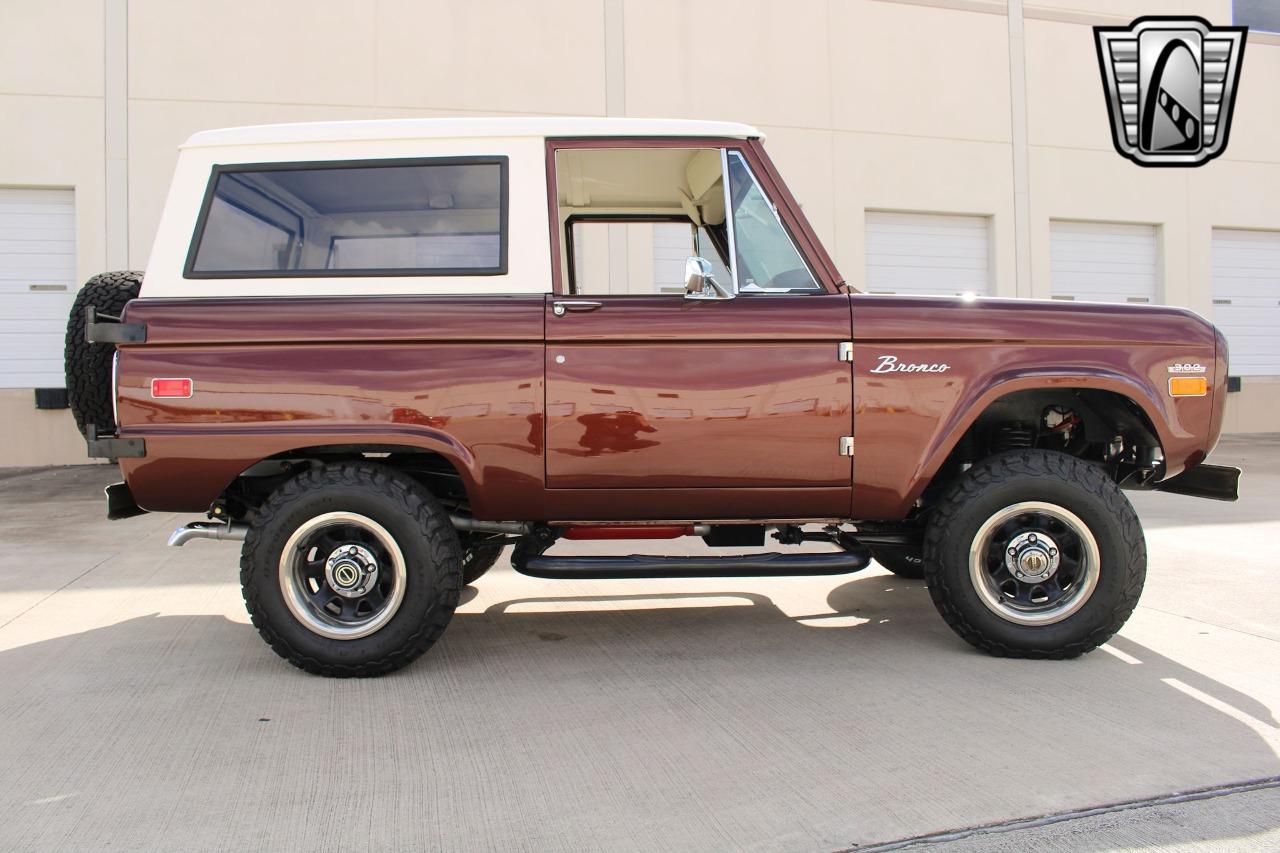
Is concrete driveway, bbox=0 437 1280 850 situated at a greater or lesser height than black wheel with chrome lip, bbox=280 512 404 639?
lesser

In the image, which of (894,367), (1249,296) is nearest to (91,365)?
(894,367)

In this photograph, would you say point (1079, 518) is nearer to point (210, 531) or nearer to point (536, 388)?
point (536, 388)

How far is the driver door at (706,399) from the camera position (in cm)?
361

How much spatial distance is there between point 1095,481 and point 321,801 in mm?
3065

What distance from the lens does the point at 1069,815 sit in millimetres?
2432

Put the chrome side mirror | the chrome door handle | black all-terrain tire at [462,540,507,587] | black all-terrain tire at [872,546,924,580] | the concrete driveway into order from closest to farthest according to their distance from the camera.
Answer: the concrete driveway, the chrome side mirror, the chrome door handle, black all-terrain tire at [462,540,507,587], black all-terrain tire at [872,546,924,580]

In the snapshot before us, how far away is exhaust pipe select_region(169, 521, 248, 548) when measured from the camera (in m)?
3.68

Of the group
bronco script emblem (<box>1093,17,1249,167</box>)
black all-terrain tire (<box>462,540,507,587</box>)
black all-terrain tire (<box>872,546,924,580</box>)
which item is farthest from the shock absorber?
bronco script emblem (<box>1093,17,1249,167</box>)

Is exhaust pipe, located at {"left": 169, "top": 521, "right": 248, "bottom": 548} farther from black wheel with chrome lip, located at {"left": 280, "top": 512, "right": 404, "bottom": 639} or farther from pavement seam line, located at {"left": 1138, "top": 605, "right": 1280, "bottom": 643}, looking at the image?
A: pavement seam line, located at {"left": 1138, "top": 605, "right": 1280, "bottom": 643}

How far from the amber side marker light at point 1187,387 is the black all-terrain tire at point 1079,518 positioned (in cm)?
45

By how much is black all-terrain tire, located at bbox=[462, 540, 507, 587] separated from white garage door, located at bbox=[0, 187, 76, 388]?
9301 millimetres

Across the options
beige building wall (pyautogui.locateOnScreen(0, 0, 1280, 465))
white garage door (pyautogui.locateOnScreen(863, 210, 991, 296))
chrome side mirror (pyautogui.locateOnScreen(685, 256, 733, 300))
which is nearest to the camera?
A: chrome side mirror (pyautogui.locateOnScreen(685, 256, 733, 300))

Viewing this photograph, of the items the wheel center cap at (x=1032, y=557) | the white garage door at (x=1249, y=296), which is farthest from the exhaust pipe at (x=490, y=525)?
the white garage door at (x=1249, y=296)

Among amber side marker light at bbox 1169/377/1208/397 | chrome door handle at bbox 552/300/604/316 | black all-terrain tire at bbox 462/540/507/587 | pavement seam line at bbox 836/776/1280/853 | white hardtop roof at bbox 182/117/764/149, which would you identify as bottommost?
pavement seam line at bbox 836/776/1280/853
